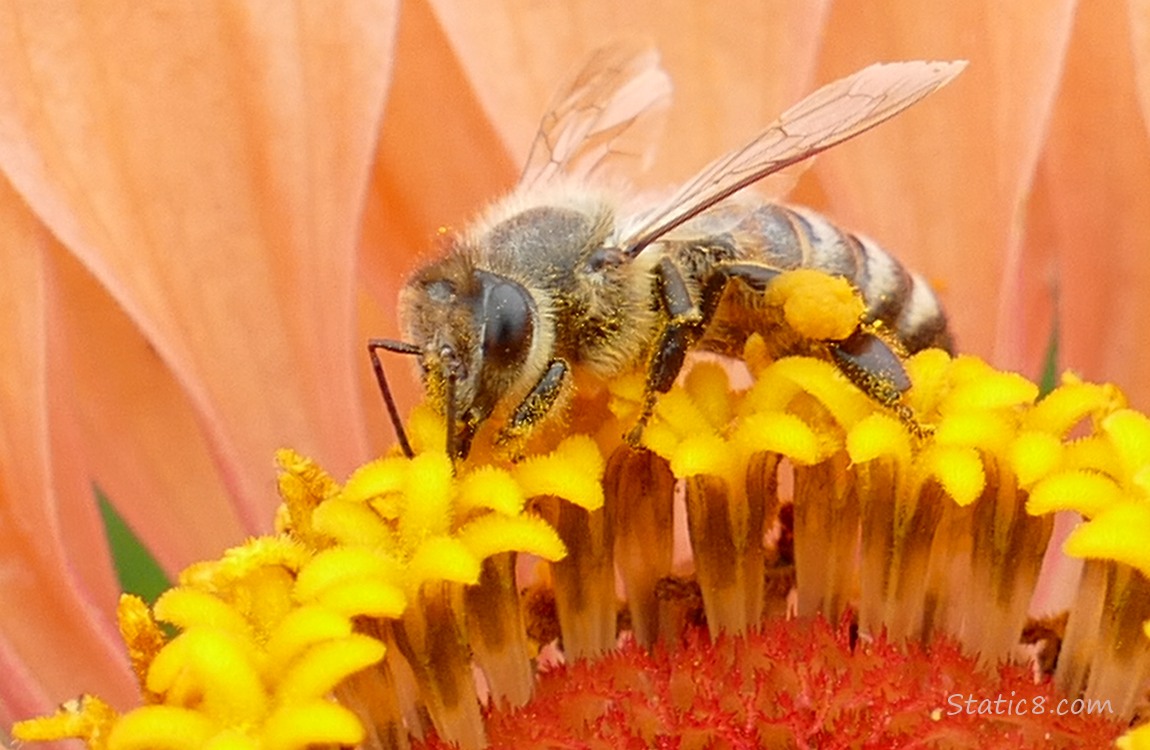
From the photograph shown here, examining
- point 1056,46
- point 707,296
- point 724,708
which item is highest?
point 1056,46

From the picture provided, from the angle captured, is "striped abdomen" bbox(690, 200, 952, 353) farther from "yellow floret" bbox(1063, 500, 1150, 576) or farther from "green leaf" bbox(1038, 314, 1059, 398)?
"green leaf" bbox(1038, 314, 1059, 398)

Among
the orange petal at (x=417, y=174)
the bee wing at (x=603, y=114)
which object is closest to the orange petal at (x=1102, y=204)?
the bee wing at (x=603, y=114)

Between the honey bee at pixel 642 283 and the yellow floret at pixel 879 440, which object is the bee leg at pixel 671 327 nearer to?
the honey bee at pixel 642 283

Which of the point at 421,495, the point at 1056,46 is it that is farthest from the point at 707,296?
the point at 1056,46

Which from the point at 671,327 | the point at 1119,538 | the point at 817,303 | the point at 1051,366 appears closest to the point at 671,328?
the point at 671,327

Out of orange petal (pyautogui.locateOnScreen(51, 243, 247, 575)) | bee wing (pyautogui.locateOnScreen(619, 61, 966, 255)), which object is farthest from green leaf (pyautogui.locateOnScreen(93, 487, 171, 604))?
bee wing (pyautogui.locateOnScreen(619, 61, 966, 255))

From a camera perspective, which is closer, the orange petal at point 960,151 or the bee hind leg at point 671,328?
the bee hind leg at point 671,328

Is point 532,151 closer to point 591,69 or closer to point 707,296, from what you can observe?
point 591,69
